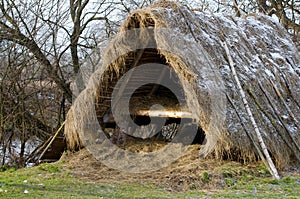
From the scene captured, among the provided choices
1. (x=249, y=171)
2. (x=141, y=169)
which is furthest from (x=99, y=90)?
(x=249, y=171)

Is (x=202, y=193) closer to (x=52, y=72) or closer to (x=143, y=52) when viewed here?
(x=143, y=52)

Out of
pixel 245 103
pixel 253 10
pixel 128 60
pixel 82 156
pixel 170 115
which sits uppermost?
pixel 253 10

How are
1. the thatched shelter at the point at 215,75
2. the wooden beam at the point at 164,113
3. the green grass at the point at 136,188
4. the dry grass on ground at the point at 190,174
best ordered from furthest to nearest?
the wooden beam at the point at 164,113
the thatched shelter at the point at 215,75
the dry grass on ground at the point at 190,174
the green grass at the point at 136,188

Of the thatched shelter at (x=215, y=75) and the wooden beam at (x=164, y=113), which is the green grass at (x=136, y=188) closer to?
the thatched shelter at (x=215, y=75)

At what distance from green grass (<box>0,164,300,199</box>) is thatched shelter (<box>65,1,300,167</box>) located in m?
0.42

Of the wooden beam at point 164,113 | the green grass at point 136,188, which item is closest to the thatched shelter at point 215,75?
the wooden beam at point 164,113

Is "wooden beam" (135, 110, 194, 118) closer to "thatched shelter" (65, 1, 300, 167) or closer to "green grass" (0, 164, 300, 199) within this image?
"thatched shelter" (65, 1, 300, 167)

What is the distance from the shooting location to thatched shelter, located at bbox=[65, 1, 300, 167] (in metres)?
4.79

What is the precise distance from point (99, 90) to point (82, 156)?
1.20 metres

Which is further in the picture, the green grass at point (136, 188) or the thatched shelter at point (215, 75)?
the thatched shelter at point (215, 75)

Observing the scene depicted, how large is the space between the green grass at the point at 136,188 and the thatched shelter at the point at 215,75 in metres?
0.42

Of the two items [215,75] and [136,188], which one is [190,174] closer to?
[136,188]

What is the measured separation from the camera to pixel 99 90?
629 centimetres

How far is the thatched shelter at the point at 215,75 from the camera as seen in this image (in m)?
4.79
